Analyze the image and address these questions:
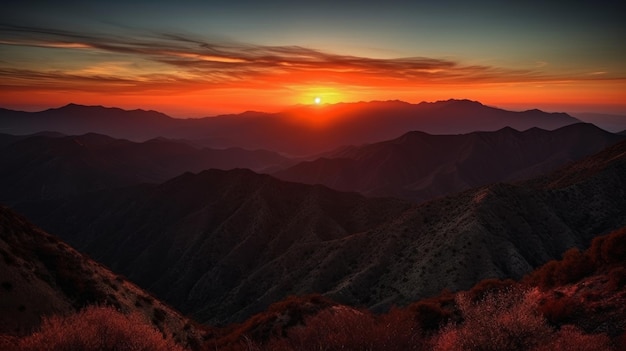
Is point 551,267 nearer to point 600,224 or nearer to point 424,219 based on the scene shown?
point 424,219

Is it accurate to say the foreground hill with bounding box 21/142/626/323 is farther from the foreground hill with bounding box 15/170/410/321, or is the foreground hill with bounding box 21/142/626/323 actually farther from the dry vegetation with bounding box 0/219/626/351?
the dry vegetation with bounding box 0/219/626/351

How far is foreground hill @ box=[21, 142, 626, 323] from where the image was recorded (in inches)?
2063

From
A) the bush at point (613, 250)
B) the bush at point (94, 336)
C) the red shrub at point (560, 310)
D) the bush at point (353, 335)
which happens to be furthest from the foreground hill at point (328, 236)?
the bush at point (94, 336)

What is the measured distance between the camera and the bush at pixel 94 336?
45.9ft

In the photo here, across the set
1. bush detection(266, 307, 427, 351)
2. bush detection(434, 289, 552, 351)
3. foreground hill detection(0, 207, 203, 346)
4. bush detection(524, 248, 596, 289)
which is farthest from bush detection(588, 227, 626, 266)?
foreground hill detection(0, 207, 203, 346)

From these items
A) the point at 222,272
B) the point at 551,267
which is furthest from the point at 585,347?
the point at 222,272

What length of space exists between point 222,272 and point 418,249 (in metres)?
48.4

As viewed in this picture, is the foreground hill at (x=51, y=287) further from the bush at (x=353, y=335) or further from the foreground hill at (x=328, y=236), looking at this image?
the foreground hill at (x=328, y=236)

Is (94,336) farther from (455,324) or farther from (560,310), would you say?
(560,310)

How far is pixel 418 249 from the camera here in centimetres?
5597

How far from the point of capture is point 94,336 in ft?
49.0

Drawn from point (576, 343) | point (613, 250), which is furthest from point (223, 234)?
point (576, 343)

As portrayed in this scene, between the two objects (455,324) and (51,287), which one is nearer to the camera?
(455,324)

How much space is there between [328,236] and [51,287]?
6953 centimetres
